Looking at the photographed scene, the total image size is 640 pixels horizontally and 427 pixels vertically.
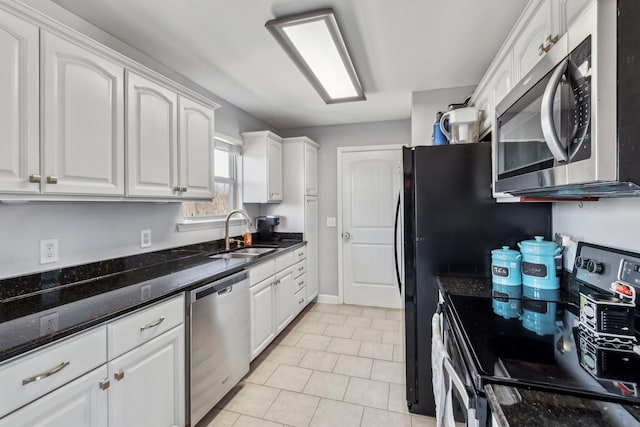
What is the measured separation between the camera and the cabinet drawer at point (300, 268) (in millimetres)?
3301

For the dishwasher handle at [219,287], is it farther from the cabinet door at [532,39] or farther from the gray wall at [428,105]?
the gray wall at [428,105]

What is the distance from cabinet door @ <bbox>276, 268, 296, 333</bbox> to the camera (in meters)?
2.85

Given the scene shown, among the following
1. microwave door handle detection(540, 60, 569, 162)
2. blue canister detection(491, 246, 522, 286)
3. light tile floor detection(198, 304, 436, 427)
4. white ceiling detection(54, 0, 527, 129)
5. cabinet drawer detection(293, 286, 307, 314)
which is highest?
white ceiling detection(54, 0, 527, 129)

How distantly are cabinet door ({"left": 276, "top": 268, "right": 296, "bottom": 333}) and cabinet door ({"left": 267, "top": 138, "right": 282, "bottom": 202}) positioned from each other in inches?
36.0

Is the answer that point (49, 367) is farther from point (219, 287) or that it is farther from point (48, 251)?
point (219, 287)

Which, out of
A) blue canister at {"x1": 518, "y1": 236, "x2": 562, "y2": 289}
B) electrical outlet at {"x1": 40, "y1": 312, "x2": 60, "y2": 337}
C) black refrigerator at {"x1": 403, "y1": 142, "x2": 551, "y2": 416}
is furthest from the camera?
black refrigerator at {"x1": 403, "y1": 142, "x2": 551, "y2": 416}

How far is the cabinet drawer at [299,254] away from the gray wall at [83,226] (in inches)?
45.8

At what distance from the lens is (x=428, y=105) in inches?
111

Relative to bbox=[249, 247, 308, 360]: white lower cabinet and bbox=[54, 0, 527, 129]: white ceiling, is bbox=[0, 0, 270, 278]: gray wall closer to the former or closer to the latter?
bbox=[54, 0, 527, 129]: white ceiling

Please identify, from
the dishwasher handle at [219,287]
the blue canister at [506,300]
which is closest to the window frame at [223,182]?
the dishwasher handle at [219,287]

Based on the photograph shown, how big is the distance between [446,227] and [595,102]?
122 cm

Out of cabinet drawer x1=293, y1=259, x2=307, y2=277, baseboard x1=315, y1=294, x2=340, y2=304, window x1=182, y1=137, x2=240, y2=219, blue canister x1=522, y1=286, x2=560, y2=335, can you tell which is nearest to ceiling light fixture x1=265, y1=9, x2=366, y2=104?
window x1=182, y1=137, x2=240, y2=219

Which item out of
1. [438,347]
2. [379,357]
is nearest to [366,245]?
[379,357]

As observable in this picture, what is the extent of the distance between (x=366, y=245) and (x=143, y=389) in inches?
116
